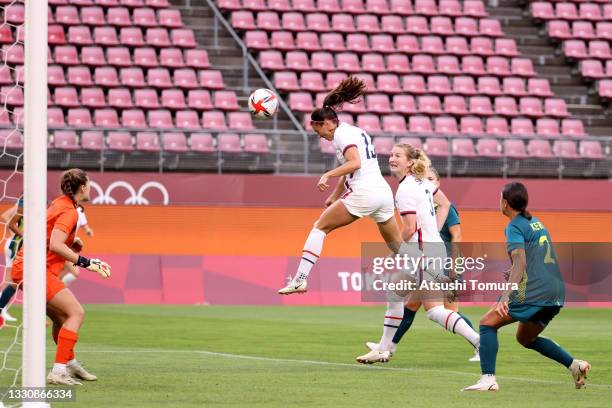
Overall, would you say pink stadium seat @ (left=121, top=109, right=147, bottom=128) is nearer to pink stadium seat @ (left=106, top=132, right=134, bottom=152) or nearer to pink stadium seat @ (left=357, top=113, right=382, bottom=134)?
pink stadium seat @ (left=106, top=132, right=134, bottom=152)

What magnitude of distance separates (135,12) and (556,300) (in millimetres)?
22812

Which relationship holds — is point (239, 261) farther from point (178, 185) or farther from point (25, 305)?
point (25, 305)

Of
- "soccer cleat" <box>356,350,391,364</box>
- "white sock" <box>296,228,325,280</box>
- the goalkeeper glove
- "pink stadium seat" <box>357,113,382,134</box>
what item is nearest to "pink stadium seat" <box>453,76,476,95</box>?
"pink stadium seat" <box>357,113,382,134</box>

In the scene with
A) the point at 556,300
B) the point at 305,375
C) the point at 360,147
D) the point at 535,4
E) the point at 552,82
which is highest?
the point at 535,4

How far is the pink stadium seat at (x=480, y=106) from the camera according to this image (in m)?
29.6

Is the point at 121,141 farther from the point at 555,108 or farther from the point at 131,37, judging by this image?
the point at 555,108

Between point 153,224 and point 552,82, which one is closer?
point 153,224

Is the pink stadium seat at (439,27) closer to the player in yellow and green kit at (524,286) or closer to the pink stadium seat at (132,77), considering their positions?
the pink stadium seat at (132,77)

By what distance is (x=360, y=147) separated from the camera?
11.9 meters

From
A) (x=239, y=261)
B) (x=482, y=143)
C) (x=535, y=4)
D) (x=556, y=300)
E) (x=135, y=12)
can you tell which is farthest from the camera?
(x=535, y=4)

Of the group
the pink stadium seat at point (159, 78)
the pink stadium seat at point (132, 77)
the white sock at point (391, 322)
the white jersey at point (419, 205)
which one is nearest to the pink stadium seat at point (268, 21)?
the pink stadium seat at point (159, 78)

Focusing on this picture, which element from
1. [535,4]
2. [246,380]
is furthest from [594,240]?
[246,380]

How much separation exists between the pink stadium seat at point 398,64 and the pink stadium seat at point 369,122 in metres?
2.59

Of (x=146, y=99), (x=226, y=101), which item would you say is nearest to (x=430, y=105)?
(x=226, y=101)
